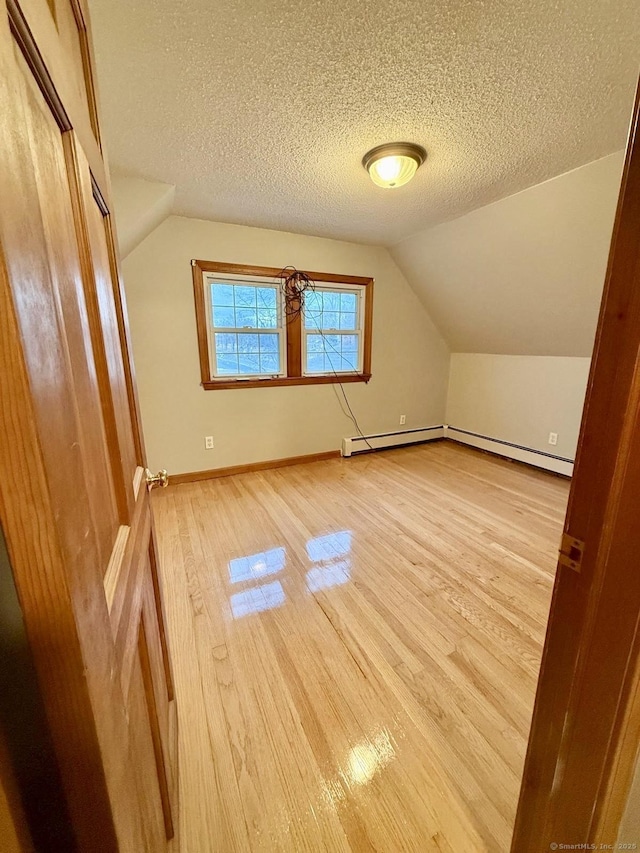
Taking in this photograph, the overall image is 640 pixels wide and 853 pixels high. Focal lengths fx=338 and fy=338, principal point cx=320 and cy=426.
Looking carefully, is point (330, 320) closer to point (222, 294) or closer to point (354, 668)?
point (222, 294)

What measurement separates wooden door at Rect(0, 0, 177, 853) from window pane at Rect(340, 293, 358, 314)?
3.19 m

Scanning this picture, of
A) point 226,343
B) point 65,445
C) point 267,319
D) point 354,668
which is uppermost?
point 267,319

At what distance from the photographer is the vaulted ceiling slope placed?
87.0 inches

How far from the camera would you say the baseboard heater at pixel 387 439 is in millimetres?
3965

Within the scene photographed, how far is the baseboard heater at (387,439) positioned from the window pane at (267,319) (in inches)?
59.4


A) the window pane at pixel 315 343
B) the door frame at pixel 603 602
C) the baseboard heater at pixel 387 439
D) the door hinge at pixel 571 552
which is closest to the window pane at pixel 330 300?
the window pane at pixel 315 343

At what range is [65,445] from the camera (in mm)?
340

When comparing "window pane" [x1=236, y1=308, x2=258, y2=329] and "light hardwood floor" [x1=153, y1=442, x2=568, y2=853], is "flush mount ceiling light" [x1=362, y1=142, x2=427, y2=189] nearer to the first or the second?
"window pane" [x1=236, y1=308, x2=258, y2=329]

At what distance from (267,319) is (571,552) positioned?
10.4ft

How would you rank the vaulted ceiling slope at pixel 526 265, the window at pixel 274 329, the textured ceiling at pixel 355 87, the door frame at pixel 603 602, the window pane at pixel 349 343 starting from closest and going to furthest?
the door frame at pixel 603 602 < the textured ceiling at pixel 355 87 < the vaulted ceiling slope at pixel 526 265 < the window at pixel 274 329 < the window pane at pixel 349 343

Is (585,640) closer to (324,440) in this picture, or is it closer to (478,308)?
(324,440)

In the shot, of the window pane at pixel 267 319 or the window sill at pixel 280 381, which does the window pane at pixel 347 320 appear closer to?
the window sill at pixel 280 381

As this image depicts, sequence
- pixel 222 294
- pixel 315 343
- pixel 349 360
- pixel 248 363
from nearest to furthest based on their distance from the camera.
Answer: pixel 222 294
pixel 248 363
pixel 315 343
pixel 349 360

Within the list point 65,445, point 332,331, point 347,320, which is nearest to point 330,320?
point 332,331
